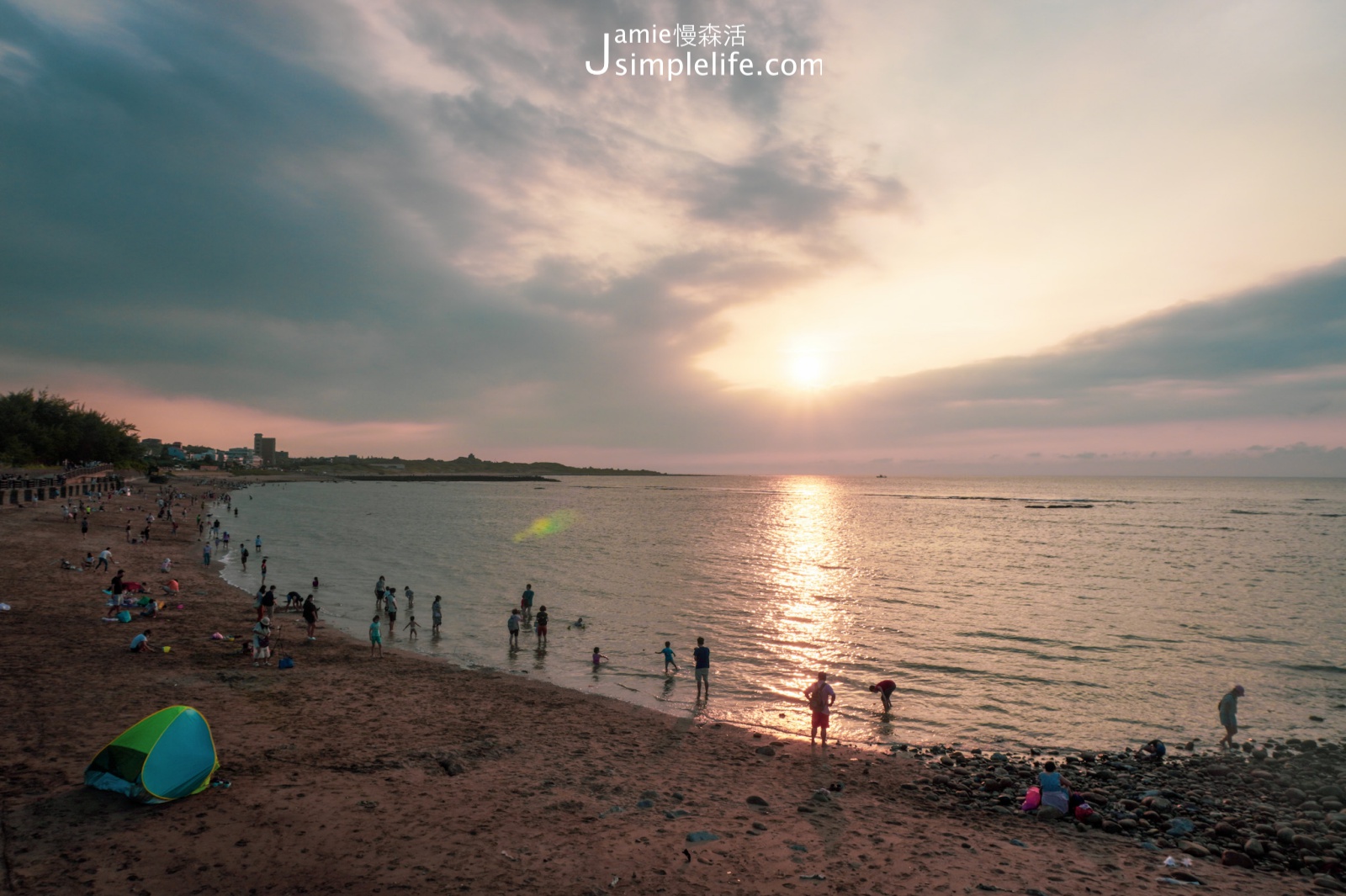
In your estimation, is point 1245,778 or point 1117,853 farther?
point 1245,778

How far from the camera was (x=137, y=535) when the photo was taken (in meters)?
49.6

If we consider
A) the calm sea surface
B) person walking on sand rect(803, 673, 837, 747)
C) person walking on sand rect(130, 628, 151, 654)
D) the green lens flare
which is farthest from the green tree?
person walking on sand rect(803, 673, 837, 747)

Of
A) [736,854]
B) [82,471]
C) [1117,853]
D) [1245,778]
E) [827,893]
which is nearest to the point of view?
[827,893]

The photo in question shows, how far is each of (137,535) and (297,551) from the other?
10.9 meters

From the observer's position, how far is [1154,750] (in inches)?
643

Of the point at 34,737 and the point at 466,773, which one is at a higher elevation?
the point at 34,737

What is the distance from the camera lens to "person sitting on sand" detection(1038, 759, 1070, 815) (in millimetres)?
12672

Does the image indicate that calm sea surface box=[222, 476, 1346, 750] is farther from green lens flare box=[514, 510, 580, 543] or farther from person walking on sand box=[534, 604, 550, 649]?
green lens flare box=[514, 510, 580, 543]

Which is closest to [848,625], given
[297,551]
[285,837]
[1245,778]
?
[1245,778]

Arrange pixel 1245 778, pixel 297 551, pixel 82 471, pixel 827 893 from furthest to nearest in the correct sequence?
pixel 82 471 → pixel 297 551 → pixel 1245 778 → pixel 827 893

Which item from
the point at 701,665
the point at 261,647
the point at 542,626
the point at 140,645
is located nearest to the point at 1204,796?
the point at 701,665

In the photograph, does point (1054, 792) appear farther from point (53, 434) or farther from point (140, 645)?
point (53, 434)

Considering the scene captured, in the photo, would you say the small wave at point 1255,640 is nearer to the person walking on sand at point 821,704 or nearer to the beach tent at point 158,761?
the person walking on sand at point 821,704

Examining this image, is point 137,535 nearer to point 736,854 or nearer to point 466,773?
point 466,773
